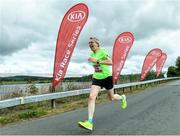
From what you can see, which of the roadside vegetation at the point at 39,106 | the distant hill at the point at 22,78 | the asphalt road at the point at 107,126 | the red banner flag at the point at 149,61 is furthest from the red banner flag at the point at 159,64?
the asphalt road at the point at 107,126

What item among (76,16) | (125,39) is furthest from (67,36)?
(125,39)

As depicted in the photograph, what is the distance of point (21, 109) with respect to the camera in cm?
1238

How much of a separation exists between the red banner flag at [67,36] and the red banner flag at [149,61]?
1700 centimetres

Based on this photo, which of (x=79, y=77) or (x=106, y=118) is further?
(x=79, y=77)

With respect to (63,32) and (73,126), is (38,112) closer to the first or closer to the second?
(73,126)

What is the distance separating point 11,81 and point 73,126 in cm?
538

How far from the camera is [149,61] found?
106 feet

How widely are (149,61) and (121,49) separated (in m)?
9.97

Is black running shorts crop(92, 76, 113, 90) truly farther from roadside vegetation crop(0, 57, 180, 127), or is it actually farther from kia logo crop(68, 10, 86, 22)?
kia logo crop(68, 10, 86, 22)

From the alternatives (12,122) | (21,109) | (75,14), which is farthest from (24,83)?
(12,122)

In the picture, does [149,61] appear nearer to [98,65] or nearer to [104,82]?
[104,82]

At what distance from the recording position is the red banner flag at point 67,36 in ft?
45.3

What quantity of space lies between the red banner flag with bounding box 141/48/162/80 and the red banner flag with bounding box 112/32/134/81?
7.74m

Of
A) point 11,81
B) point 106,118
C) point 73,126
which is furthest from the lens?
point 11,81
